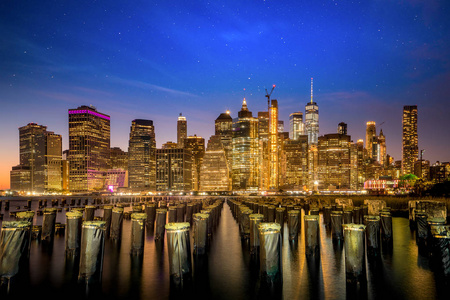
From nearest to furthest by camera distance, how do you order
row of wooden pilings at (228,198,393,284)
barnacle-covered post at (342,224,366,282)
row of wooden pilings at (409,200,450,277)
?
row of wooden pilings at (228,198,393,284), barnacle-covered post at (342,224,366,282), row of wooden pilings at (409,200,450,277)

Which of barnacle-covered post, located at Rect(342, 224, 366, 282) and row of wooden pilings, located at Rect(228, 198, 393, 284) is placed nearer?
row of wooden pilings, located at Rect(228, 198, 393, 284)

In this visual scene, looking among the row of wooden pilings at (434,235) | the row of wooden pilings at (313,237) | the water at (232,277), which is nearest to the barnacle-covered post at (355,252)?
the row of wooden pilings at (313,237)

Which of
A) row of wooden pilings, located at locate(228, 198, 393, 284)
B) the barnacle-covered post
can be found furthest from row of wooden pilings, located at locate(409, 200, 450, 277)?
the barnacle-covered post

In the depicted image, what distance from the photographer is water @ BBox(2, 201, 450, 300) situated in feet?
29.6

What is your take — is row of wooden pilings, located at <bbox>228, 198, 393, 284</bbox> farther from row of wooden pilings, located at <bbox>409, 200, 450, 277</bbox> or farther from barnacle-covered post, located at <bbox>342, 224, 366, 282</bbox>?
row of wooden pilings, located at <bbox>409, 200, 450, 277</bbox>

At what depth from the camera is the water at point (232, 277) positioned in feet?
29.6

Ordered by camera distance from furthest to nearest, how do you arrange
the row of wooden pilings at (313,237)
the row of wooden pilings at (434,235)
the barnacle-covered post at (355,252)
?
the row of wooden pilings at (434,235)
the barnacle-covered post at (355,252)
the row of wooden pilings at (313,237)

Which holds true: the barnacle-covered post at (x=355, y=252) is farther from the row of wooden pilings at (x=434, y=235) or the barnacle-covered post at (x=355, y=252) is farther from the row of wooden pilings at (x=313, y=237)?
the row of wooden pilings at (x=434, y=235)

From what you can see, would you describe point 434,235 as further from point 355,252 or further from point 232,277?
point 232,277

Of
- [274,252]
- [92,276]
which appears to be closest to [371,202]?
[274,252]

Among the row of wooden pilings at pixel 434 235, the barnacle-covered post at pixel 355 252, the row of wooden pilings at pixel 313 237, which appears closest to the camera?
the row of wooden pilings at pixel 313 237

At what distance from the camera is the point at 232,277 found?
35.3 ft

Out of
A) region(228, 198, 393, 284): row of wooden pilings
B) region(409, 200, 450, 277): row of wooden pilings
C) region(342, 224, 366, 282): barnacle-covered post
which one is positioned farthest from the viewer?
region(409, 200, 450, 277): row of wooden pilings

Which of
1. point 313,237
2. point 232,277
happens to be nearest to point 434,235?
point 313,237
